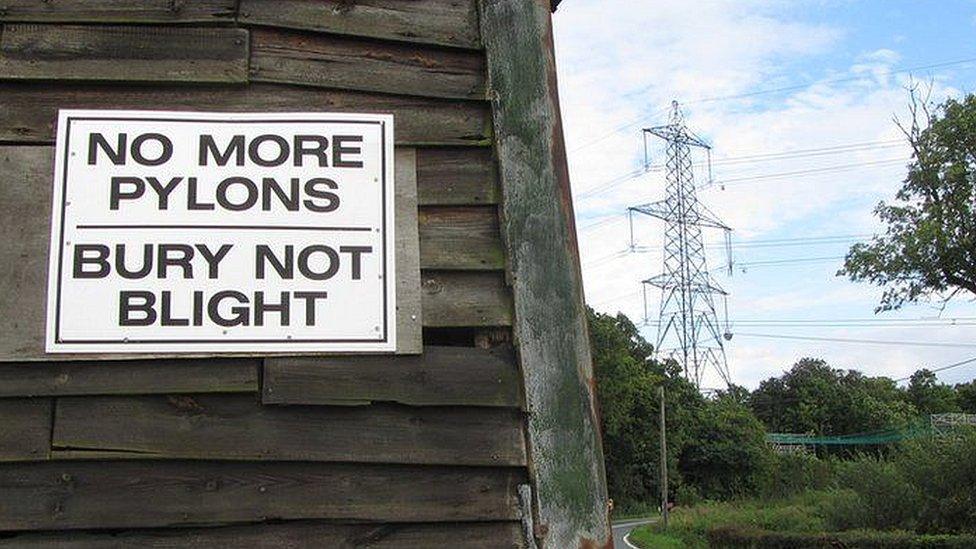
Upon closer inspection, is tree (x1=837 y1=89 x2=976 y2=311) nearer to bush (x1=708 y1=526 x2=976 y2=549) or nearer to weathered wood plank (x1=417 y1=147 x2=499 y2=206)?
bush (x1=708 y1=526 x2=976 y2=549)

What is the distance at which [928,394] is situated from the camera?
8844 cm

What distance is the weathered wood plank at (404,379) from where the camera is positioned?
2.84m

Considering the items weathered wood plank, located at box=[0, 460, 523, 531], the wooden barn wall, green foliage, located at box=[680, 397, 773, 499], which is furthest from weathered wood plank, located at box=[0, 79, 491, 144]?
green foliage, located at box=[680, 397, 773, 499]

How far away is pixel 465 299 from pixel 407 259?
0.74ft

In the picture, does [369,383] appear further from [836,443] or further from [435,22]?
[836,443]

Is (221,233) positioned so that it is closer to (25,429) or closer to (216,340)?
(216,340)

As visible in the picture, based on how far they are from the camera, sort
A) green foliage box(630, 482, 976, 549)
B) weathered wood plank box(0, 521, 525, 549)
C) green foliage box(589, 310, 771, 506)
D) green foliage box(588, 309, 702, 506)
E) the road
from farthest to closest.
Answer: green foliage box(589, 310, 771, 506) < green foliage box(588, 309, 702, 506) < the road < green foliage box(630, 482, 976, 549) < weathered wood plank box(0, 521, 525, 549)

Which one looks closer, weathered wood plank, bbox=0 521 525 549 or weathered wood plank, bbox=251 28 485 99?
weathered wood plank, bbox=0 521 525 549

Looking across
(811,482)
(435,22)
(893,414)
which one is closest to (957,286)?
(811,482)

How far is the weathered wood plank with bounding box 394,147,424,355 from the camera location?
2.94 metres

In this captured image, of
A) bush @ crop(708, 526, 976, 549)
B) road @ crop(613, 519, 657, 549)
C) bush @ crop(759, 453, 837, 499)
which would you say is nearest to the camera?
bush @ crop(708, 526, 976, 549)

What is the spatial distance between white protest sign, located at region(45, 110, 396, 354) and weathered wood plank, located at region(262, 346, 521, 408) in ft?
0.22

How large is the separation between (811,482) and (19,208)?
146 ft

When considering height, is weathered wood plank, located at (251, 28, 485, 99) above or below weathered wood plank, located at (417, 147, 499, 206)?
above
